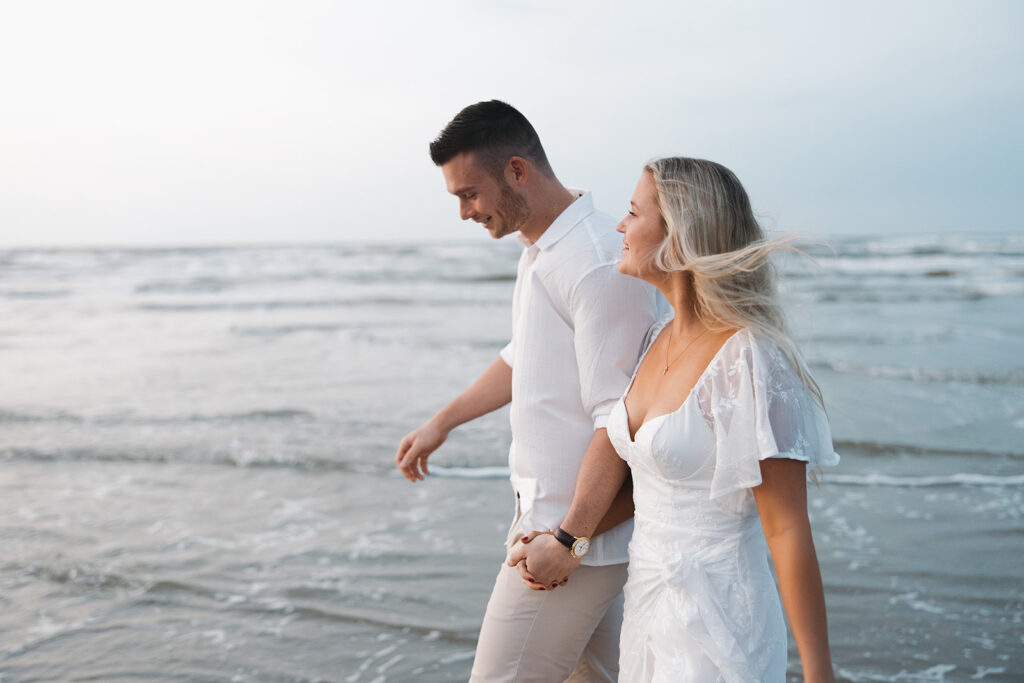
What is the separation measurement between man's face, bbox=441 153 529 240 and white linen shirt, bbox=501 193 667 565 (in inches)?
5.9

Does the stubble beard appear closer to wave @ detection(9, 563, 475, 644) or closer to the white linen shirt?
the white linen shirt

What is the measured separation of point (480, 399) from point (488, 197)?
77cm

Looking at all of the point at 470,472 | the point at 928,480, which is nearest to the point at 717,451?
the point at 470,472

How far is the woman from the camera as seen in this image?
Result: 1.83m

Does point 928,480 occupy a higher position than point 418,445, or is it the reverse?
point 418,445

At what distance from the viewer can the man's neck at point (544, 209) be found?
2422mm

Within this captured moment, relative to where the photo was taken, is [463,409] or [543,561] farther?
[463,409]

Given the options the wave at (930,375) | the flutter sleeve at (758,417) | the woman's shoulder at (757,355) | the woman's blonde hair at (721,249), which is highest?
the woman's blonde hair at (721,249)

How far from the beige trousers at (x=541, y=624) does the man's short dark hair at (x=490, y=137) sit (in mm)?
1172

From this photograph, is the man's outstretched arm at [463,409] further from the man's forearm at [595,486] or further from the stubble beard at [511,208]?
the man's forearm at [595,486]

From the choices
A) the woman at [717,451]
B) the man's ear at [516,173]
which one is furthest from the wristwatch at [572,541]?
the man's ear at [516,173]

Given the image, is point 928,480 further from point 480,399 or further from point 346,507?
point 480,399

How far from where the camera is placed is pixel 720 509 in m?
1.95

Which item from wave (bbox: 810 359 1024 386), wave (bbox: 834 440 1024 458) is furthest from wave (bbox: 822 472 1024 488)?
wave (bbox: 810 359 1024 386)
